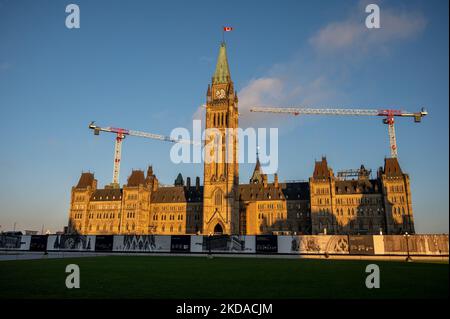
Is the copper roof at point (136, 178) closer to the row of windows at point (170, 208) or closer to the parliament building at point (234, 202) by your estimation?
the parliament building at point (234, 202)

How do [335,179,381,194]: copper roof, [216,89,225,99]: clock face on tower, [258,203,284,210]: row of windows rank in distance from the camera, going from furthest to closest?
[216,89,225,99]: clock face on tower < [258,203,284,210]: row of windows < [335,179,381,194]: copper roof

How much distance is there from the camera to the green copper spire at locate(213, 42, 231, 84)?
119m

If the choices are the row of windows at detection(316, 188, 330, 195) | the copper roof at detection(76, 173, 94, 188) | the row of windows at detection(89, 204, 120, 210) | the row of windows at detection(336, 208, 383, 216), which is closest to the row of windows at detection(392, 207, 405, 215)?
the row of windows at detection(336, 208, 383, 216)

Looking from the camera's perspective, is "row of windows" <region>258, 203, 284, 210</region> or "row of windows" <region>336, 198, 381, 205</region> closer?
"row of windows" <region>336, 198, 381, 205</region>

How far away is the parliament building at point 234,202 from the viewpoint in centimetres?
10069

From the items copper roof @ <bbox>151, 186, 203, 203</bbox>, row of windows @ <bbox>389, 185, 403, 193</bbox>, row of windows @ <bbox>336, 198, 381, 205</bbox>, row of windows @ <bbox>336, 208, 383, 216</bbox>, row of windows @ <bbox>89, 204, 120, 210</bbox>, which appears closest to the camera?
row of windows @ <bbox>389, 185, 403, 193</bbox>

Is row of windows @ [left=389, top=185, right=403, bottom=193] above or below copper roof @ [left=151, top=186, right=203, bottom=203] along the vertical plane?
below

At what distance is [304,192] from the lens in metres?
114

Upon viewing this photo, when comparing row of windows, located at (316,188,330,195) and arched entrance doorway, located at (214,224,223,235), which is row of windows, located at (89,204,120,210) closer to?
arched entrance doorway, located at (214,224,223,235)

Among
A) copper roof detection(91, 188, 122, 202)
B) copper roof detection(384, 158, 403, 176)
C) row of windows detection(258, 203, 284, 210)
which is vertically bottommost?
row of windows detection(258, 203, 284, 210)

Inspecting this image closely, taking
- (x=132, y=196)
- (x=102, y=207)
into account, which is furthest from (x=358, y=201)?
(x=102, y=207)

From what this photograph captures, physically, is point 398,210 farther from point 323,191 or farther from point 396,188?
point 323,191

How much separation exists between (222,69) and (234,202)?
154ft
